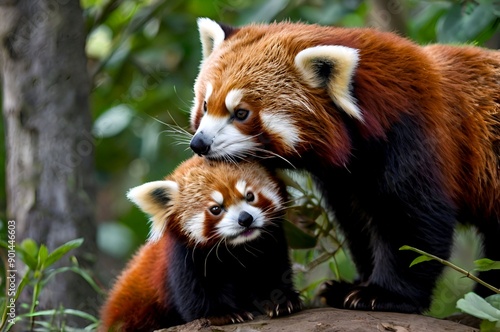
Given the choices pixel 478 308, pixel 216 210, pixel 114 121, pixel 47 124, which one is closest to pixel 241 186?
pixel 216 210

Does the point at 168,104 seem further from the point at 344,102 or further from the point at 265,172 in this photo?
the point at 344,102

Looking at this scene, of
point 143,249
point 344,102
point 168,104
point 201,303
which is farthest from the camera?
point 168,104

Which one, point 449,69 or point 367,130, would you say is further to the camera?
point 449,69

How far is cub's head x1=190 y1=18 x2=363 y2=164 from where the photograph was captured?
334 centimetres

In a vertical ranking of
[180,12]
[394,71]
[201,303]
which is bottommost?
[201,303]

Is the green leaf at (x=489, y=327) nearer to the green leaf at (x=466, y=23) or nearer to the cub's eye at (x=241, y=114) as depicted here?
the cub's eye at (x=241, y=114)

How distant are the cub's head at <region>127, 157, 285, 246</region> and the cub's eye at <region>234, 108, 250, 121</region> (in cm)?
32

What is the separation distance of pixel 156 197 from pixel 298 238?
961mm

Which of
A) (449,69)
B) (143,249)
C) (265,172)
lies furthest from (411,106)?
(143,249)

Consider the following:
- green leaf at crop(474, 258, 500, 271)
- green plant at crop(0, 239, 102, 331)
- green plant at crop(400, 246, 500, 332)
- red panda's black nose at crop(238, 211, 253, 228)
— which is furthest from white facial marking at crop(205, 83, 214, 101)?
green leaf at crop(474, 258, 500, 271)

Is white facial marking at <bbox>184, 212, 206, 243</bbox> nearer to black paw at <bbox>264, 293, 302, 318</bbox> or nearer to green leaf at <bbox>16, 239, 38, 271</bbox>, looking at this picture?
black paw at <bbox>264, 293, 302, 318</bbox>

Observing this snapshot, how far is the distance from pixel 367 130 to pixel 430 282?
783 mm

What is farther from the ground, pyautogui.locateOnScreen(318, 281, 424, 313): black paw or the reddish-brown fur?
the reddish-brown fur

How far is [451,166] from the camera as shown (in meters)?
3.53
